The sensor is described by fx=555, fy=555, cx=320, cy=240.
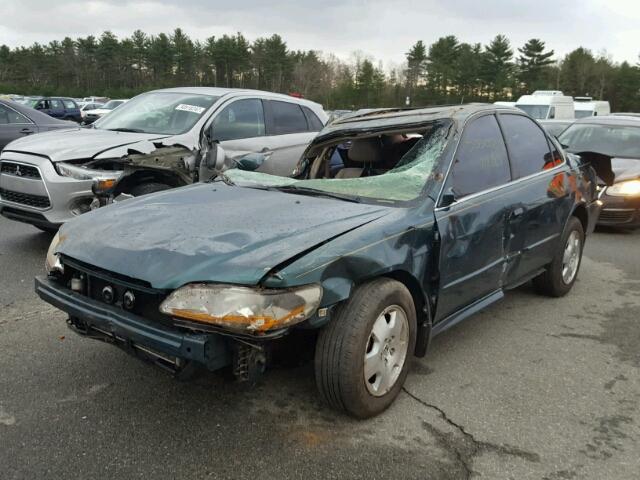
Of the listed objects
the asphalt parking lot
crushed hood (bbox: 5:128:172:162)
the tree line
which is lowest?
the asphalt parking lot

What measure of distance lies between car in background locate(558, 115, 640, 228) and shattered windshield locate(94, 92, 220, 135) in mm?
4610

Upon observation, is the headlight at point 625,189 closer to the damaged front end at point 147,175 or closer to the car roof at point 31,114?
the damaged front end at point 147,175

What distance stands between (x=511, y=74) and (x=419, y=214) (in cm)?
6588

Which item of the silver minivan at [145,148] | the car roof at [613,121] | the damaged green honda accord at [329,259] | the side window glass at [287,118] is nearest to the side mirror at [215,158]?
the silver minivan at [145,148]

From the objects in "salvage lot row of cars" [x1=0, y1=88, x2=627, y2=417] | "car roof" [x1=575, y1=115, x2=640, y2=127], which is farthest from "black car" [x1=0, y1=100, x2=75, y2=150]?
"car roof" [x1=575, y1=115, x2=640, y2=127]

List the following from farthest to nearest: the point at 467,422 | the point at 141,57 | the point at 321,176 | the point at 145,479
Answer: the point at 141,57
the point at 321,176
the point at 467,422
the point at 145,479

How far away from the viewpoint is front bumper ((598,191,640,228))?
7.59 metres

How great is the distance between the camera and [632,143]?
341 inches

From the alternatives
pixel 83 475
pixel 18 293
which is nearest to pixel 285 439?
pixel 83 475

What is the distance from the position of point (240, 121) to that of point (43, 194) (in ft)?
7.94

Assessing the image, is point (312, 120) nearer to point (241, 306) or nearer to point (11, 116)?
point (11, 116)

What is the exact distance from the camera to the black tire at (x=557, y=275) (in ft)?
15.3

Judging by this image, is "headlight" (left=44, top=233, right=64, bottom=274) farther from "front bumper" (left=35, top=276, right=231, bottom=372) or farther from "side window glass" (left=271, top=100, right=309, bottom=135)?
"side window glass" (left=271, top=100, right=309, bottom=135)

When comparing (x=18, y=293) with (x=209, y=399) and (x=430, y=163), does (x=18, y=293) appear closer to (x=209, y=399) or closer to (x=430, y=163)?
(x=209, y=399)
